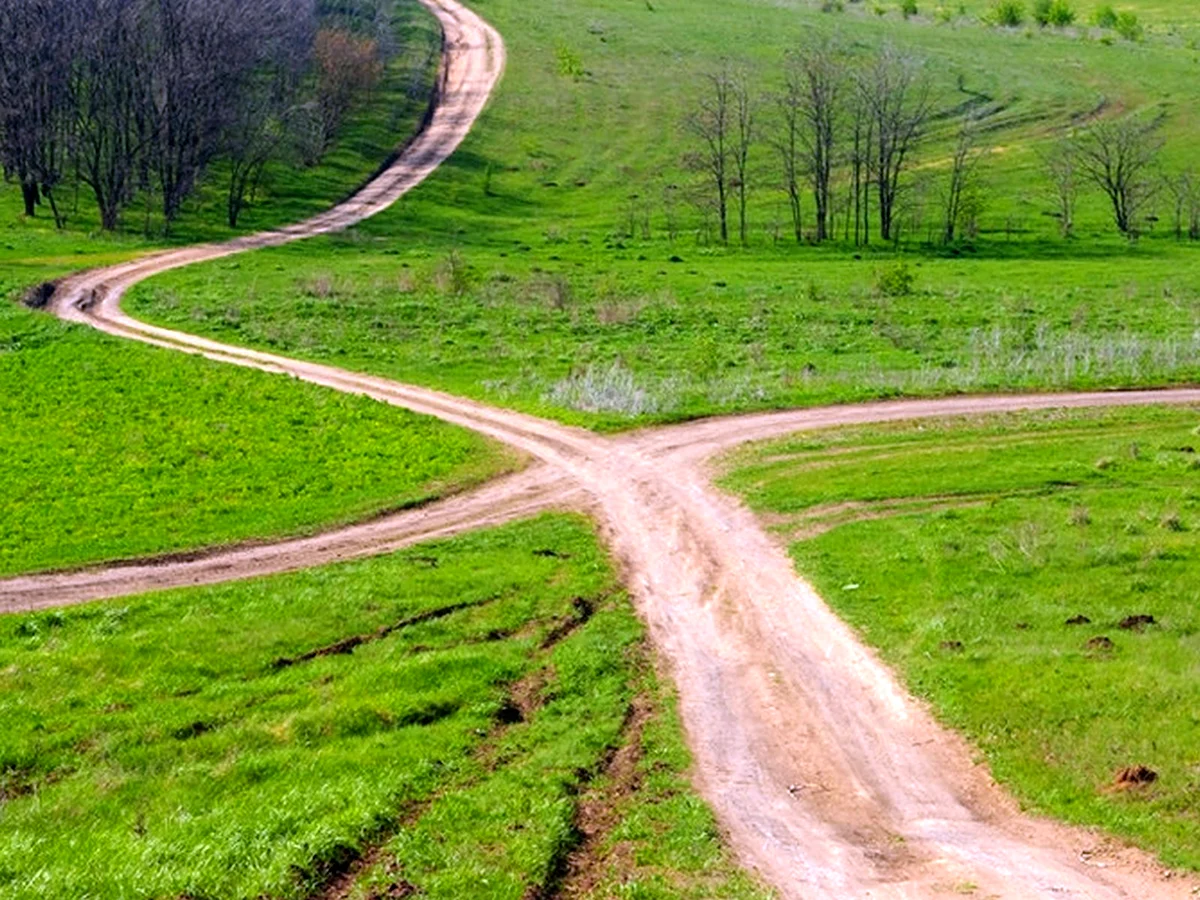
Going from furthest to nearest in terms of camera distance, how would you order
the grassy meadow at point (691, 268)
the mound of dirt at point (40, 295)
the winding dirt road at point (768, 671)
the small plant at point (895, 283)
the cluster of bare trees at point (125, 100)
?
the cluster of bare trees at point (125, 100) → the small plant at point (895, 283) → the mound of dirt at point (40, 295) → the grassy meadow at point (691, 268) → the winding dirt road at point (768, 671)

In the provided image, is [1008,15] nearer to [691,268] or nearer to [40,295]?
[691,268]

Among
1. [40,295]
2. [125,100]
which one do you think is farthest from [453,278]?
[125,100]

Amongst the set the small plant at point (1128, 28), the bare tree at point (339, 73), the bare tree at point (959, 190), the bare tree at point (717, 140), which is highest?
the small plant at point (1128, 28)

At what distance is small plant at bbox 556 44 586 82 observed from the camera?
423 ft

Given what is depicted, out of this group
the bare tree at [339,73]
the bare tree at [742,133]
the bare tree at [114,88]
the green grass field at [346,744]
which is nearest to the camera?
the green grass field at [346,744]

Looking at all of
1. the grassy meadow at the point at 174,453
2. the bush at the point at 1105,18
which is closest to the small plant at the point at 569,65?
the bush at the point at 1105,18

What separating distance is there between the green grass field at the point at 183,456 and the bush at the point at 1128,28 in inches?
5658

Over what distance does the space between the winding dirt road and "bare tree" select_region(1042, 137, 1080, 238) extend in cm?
5405

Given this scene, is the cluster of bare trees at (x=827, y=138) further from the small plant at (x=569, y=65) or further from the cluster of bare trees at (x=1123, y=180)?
the small plant at (x=569, y=65)

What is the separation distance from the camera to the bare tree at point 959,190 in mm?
88500

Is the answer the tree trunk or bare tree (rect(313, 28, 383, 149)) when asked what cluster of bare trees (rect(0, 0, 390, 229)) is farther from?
bare tree (rect(313, 28, 383, 149))

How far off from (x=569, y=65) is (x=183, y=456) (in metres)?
104

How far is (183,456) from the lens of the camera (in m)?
33.6

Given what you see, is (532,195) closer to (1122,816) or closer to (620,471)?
(620,471)
